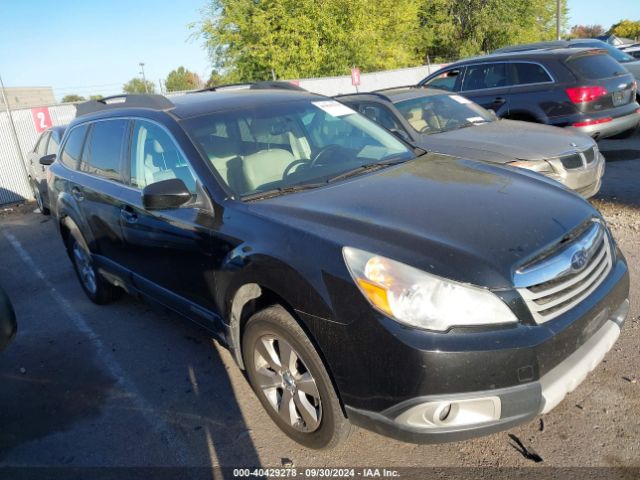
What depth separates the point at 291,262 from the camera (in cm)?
248

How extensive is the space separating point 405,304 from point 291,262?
60cm

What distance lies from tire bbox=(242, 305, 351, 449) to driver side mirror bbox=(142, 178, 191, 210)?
819 mm

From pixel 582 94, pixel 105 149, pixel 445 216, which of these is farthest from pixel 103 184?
pixel 582 94

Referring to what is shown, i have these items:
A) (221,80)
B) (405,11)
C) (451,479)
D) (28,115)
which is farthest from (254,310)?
(405,11)

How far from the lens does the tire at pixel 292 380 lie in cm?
249

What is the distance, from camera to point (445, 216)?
2551 mm

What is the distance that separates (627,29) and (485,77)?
60.4 m

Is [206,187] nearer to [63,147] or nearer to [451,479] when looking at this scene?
[451,479]

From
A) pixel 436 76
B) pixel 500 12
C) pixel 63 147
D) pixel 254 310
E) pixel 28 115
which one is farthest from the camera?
pixel 500 12

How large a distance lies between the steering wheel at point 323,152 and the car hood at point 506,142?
2505 millimetres

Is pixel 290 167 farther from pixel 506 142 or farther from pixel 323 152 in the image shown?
pixel 506 142

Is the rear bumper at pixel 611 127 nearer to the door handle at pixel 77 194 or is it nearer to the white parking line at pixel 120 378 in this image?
the door handle at pixel 77 194

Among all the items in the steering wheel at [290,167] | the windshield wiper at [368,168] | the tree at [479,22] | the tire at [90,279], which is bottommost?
the tire at [90,279]

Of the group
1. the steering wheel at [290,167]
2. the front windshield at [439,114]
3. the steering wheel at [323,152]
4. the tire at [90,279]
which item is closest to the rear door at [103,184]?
the tire at [90,279]
